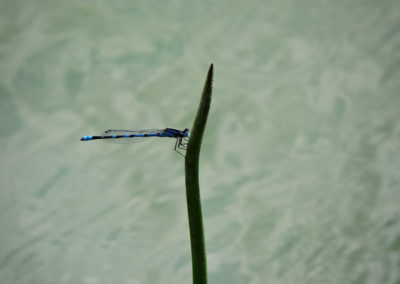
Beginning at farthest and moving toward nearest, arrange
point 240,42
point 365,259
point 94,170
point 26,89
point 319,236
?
1. point 240,42
2. point 26,89
3. point 94,170
4. point 319,236
5. point 365,259

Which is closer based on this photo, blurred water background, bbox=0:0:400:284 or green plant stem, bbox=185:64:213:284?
green plant stem, bbox=185:64:213:284

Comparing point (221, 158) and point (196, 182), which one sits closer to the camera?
point (196, 182)

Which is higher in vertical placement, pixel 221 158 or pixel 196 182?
pixel 221 158

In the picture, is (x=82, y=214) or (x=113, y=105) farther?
(x=113, y=105)

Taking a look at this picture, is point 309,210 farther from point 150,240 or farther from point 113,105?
point 113,105

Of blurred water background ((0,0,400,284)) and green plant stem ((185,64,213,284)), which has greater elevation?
blurred water background ((0,0,400,284))

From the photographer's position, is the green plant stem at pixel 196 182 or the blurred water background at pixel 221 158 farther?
the blurred water background at pixel 221 158

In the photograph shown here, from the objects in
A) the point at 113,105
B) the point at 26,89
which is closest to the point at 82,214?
the point at 113,105

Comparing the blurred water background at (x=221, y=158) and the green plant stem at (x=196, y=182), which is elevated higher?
the blurred water background at (x=221, y=158)
